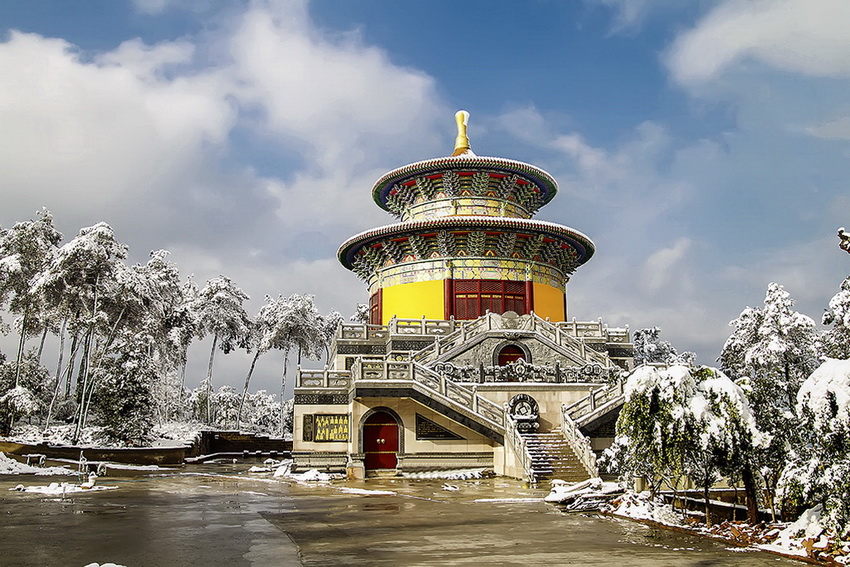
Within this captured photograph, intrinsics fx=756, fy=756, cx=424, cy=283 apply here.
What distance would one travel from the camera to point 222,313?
182 ft

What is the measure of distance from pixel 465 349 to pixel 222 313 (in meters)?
30.0

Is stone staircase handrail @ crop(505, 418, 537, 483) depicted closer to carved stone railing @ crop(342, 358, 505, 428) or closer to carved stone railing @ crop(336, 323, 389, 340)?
carved stone railing @ crop(342, 358, 505, 428)

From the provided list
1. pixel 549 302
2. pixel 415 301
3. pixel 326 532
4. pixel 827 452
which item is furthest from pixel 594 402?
pixel 827 452

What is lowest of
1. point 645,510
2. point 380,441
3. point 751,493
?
point 645,510

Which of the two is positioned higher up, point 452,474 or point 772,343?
point 772,343

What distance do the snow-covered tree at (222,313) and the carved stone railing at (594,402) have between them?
1416 inches

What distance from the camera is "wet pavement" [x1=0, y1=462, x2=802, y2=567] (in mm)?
10375

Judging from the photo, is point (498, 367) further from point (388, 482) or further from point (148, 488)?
point (148, 488)

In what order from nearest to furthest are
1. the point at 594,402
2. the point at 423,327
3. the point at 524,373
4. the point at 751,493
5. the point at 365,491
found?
the point at 751,493 → the point at 365,491 → the point at 594,402 → the point at 524,373 → the point at 423,327

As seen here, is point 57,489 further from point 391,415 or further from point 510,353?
point 510,353

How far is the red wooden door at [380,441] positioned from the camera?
90.4ft

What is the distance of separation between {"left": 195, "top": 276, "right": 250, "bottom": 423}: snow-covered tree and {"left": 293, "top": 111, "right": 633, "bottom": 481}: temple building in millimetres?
16327

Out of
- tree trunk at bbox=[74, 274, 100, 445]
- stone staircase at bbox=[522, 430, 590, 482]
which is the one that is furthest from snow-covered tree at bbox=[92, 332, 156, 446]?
stone staircase at bbox=[522, 430, 590, 482]

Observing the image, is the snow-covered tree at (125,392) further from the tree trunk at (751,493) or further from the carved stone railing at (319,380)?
the tree trunk at (751,493)
